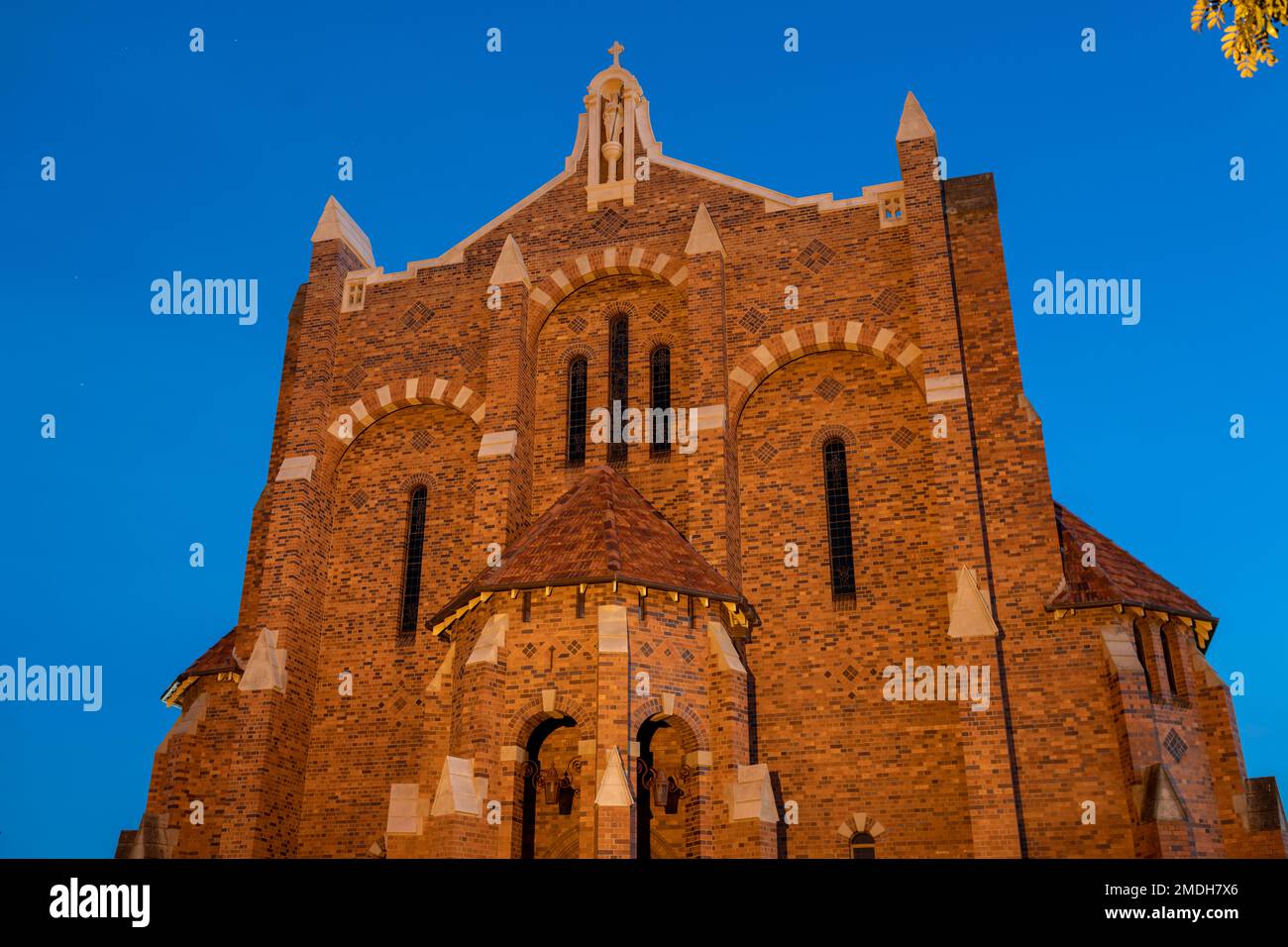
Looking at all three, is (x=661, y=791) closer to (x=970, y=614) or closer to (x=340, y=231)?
(x=970, y=614)

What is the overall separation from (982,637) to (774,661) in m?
3.75

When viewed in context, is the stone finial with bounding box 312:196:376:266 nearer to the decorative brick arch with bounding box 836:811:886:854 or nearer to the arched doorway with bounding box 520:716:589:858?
the arched doorway with bounding box 520:716:589:858

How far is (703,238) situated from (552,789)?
11351 millimetres

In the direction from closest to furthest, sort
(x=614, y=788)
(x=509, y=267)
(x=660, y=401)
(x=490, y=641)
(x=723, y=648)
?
(x=614, y=788) < (x=490, y=641) < (x=723, y=648) < (x=660, y=401) < (x=509, y=267)

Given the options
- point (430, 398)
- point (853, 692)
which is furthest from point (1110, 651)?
point (430, 398)

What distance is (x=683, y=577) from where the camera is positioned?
19.5m

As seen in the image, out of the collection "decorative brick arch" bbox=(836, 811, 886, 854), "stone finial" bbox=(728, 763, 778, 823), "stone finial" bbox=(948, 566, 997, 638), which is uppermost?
"stone finial" bbox=(948, 566, 997, 638)

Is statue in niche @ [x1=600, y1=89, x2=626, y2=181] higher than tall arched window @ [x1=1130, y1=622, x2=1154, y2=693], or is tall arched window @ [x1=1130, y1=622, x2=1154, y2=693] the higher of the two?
statue in niche @ [x1=600, y1=89, x2=626, y2=181]

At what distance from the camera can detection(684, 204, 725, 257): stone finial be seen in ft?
76.6

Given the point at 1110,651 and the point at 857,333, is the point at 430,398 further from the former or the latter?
the point at 1110,651

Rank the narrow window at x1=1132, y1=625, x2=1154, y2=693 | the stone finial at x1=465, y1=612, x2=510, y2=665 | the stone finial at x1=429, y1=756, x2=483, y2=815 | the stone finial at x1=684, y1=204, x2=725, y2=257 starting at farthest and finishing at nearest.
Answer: the stone finial at x1=684, y1=204, x2=725, y2=257 → the narrow window at x1=1132, y1=625, x2=1154, y2=693 → the stone finial at x1=465, y1=612, x2=510, y2=665 → the stone finial at x1=429, y1=756, x2=483, y2=815

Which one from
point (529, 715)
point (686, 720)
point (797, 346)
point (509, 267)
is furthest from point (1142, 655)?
point (509, 267)

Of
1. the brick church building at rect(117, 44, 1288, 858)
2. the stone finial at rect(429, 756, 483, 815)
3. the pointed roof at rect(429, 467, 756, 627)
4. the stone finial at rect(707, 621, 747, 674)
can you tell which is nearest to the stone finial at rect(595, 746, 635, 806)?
the brick church building at rect(117, 44, 1288, 858)

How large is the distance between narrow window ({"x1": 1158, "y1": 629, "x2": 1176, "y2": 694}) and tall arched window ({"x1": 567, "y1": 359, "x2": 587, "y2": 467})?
37.1ft
